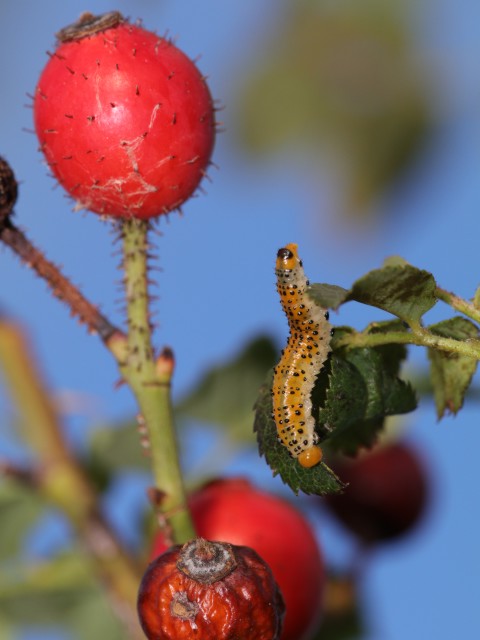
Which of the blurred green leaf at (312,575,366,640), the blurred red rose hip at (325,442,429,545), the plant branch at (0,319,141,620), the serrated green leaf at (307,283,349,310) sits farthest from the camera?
the blurred red rose hip at (325,442,429,545)

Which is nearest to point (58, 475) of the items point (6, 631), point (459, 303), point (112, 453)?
point (112, 453)

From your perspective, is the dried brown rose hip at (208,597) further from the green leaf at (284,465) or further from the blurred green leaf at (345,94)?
the blurred green leaf at (345,94)

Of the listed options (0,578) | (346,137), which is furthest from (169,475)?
(346,137)

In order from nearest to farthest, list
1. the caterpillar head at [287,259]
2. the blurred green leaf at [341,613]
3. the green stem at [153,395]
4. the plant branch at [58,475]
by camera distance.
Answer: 1. the caterpillar head at [287,259]
2. the green stem at [153,395]
3. the plant branch at [58,475]
4. the blurred green leaf at [341,613]

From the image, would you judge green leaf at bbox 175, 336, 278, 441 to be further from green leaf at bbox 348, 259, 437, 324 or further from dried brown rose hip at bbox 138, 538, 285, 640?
dried brown rose hip at bbox 138, 538, 285, 640

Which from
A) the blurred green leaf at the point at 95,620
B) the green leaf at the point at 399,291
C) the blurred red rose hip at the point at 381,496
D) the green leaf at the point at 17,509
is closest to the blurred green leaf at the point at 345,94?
the blurred red rose hip at the point at 381,496

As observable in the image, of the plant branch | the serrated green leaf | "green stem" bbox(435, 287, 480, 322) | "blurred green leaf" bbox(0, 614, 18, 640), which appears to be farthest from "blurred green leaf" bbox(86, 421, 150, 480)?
the serrated green leaf
